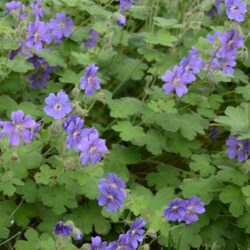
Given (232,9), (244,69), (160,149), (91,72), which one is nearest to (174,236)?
(160,149)

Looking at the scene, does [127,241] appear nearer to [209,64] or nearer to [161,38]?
[209,64]

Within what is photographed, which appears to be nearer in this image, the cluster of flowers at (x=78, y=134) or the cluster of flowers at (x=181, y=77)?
the cluster of flowers at (x=78, y=134)

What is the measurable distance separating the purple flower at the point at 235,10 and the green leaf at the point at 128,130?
0.84 meters

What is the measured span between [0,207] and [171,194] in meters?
0.97

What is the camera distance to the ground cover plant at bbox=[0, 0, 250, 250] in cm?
329

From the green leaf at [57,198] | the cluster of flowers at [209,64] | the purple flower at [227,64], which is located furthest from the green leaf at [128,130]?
the purple flower at [227,64]

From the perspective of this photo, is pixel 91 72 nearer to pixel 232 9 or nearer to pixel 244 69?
pixel 232 9

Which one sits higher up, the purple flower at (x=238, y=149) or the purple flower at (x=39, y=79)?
the purple flower at (x=238, y=149)

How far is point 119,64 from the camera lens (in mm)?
4605

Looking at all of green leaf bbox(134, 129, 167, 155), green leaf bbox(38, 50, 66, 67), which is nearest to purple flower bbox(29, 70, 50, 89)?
green leaf bbox(38, 50, 66, 67)

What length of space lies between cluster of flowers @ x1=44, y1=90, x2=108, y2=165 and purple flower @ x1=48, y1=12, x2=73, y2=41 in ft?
3.80

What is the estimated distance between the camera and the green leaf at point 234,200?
145 inches

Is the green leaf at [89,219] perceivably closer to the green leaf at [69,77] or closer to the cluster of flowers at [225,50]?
the green leaf at [69,77]

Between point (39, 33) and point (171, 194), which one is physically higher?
point (39, 33)
